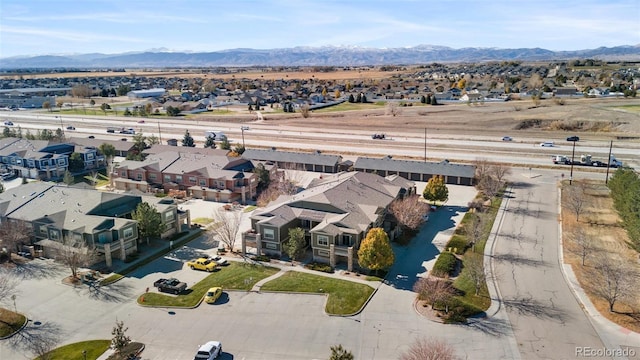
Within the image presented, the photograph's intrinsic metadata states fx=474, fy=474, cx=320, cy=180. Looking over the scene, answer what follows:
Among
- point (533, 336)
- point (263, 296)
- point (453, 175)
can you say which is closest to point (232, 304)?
→ point (263, 296)

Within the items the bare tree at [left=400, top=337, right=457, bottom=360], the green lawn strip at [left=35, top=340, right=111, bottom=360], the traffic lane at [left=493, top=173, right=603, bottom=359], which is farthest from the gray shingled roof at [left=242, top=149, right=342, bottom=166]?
the green lawn strip at [left=35, top=340, right=111, bottom=360]

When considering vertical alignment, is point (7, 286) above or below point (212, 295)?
above

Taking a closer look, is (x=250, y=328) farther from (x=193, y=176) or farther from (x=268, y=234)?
(x=193, y=176)

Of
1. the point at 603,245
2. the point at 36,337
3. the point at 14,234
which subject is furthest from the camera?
the point at 603,245

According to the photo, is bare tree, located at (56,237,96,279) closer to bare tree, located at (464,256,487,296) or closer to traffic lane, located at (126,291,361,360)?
traffic lane, located at (126,291,361,360)

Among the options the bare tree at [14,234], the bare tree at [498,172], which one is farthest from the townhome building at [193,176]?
the bare tree at [498,172]

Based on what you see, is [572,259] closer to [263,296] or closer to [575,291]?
[575,291]

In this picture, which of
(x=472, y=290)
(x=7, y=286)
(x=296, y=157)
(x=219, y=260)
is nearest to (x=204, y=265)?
(x=219, y=260)

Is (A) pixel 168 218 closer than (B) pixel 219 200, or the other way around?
(A) pixel 168 218
